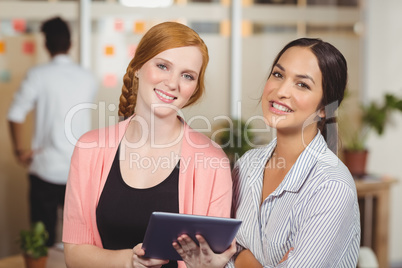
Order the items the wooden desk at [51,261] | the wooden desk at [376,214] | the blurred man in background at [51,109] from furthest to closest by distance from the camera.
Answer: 1. the wooden desk at [376,214]
2. the blurred man in background at [51,109]
3. the wooden desk at [51,261]

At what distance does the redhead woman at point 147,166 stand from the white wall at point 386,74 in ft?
12.2

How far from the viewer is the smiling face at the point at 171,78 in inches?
62.7

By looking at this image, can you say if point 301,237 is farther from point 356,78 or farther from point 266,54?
point 356,78

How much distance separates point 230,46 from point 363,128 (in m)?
1.35

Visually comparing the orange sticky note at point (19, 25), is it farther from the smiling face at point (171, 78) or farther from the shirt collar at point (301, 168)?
the shirt collar at point (301, 168)

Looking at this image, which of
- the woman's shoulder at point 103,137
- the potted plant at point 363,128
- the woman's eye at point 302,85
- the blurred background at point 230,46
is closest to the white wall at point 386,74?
the blurred background at point 230,46

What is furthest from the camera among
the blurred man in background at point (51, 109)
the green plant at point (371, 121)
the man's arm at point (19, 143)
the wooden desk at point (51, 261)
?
the green plant at point (371, 121)

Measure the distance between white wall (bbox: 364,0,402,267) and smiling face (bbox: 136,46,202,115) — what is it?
3785mm

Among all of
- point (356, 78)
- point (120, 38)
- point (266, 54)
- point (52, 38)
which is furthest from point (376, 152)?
point (52, 38)

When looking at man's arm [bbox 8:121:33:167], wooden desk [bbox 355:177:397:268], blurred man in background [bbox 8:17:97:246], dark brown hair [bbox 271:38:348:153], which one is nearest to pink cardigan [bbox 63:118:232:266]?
dark brown hair [bbox 271:38:348:153]

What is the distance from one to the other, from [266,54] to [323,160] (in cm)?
330

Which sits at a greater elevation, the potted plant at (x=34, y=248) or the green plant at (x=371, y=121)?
the green plant at (x=371, y=121)

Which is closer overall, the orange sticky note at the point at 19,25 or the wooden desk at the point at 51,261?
the wooden desk at the point at 51,261

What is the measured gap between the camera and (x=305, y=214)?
1.60 m
